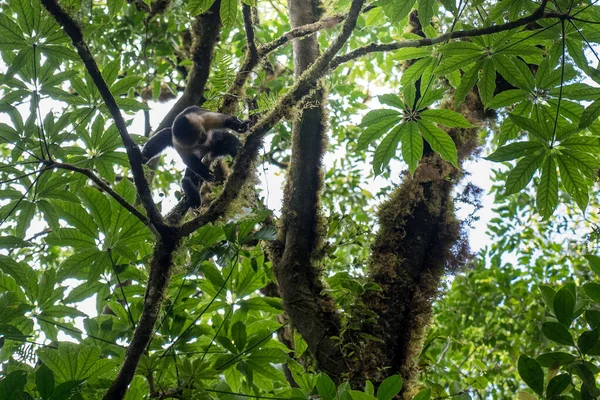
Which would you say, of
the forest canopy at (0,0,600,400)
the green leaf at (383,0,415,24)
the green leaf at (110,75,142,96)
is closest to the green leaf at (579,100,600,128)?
the forest canopy at (0,0,600,400)

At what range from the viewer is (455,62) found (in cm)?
217

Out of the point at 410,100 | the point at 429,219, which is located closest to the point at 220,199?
the point at 410,100

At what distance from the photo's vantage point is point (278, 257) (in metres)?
2.72

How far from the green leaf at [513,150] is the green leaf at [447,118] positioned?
268mm

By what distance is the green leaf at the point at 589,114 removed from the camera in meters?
1.79

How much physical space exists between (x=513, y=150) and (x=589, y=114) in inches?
12.3

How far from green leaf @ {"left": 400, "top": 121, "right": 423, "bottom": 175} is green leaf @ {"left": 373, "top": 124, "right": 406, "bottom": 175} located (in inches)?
1.0

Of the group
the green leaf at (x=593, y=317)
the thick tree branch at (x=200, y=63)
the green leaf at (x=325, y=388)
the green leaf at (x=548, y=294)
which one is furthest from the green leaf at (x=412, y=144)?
the thick tree branch at (x=200, y=63)

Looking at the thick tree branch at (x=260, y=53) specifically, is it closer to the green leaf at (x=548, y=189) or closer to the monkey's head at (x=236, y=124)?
the monkey's head at (x=236, y=124)

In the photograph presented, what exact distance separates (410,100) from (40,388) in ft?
5.77

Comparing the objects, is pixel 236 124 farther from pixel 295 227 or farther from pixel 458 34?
pixel 458 34

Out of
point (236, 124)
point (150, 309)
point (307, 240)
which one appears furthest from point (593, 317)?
point (236, 124)

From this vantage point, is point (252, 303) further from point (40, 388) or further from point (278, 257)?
point (40, 388)

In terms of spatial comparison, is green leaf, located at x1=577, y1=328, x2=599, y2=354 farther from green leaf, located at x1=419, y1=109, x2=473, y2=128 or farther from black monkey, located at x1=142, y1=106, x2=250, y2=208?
black monkey, located at x1=142, y1=106, x2=250, y2=208
